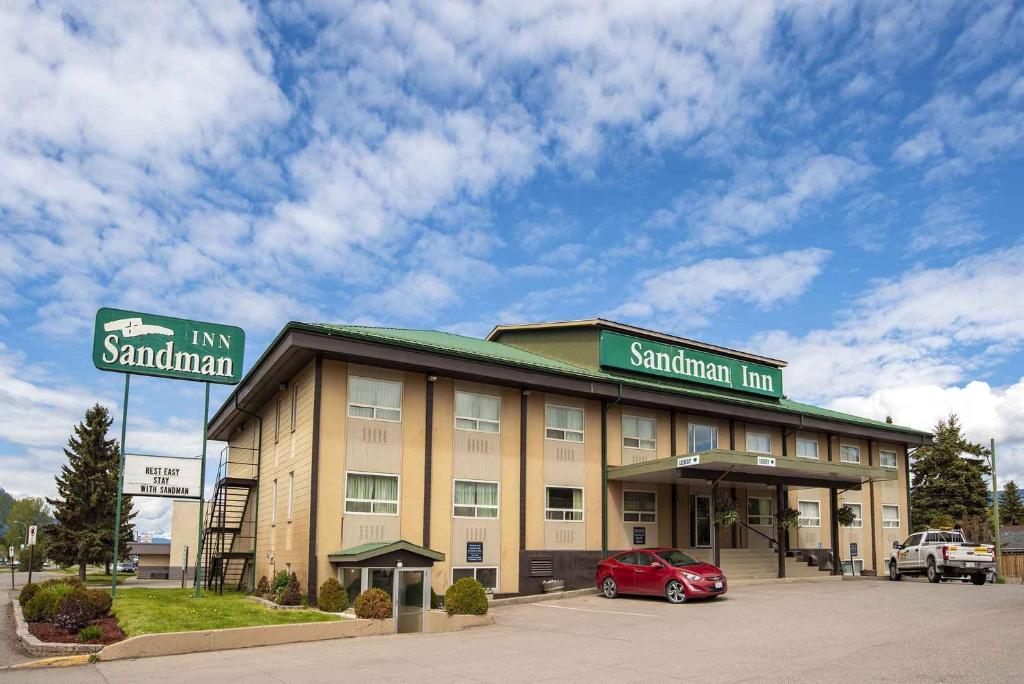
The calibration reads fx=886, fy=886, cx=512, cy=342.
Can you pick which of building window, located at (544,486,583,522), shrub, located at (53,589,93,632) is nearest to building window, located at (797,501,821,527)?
building window, located at (544,486,583,522)

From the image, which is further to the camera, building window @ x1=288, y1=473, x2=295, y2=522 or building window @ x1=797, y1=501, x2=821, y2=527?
building window @ x1=797, y1=501, x2=821, y2=527

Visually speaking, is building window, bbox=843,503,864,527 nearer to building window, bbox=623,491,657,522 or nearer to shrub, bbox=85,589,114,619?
building window, bbox=623,491,657,522

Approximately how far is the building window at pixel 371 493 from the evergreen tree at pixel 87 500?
1469 inches

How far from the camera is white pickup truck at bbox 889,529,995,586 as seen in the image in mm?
30703

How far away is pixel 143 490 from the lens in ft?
82.3

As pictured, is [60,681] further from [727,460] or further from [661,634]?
[727,460]

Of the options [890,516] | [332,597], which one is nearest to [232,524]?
[332,597]

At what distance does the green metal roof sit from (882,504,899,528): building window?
179 inches

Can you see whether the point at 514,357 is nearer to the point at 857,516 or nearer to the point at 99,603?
the point at 99,603

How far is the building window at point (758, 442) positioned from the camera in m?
35.9

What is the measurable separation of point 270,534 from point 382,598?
10.3 m

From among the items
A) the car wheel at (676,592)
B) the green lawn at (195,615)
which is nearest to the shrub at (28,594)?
the green lawn at (195,615)

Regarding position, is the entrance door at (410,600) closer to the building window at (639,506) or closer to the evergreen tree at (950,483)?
the building window at (639,506)

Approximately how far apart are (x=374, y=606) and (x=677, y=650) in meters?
7.42
